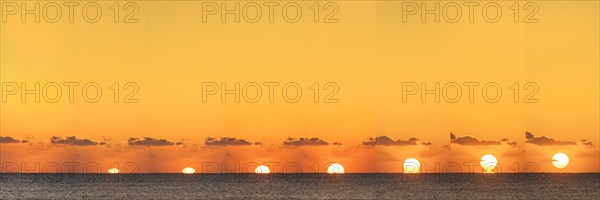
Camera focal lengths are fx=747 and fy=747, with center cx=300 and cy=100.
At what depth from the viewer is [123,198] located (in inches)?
125

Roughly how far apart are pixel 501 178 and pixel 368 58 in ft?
2.89

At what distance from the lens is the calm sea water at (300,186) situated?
3260 millimetres

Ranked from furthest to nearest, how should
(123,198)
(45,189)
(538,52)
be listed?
(538,52) < (45,189) < (123,198)

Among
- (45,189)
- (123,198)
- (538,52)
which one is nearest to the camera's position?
(123,198)

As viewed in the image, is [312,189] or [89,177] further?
[89,177]

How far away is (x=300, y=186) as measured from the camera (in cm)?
349

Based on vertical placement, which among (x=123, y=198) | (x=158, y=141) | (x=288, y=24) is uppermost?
(x=288, y=24)

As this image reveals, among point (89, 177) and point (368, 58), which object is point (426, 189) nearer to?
point (368, 58)

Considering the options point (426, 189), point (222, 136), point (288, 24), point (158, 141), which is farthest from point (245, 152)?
point (426, 189)

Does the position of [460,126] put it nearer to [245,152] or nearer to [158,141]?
[245,152]

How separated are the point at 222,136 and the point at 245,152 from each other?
0.46 feet

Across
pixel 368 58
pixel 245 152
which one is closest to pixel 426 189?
pixel 368 58

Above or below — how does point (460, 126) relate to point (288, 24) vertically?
below

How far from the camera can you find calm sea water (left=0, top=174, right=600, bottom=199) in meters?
3.26
